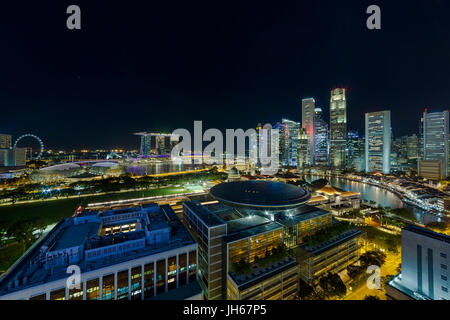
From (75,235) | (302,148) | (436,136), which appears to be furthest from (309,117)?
(75,235)

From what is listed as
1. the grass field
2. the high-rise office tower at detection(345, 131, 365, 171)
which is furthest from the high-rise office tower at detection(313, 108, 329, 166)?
the grass field

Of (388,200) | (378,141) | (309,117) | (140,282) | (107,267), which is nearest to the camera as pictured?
(107,267)

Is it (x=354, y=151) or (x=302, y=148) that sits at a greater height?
(x=302, y=148)

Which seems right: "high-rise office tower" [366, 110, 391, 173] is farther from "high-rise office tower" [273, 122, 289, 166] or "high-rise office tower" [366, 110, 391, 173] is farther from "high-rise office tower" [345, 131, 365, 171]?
"high-rise office tower" [273, 122, 289, 166]

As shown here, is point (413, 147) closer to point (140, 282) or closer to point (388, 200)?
point (388, 200)
